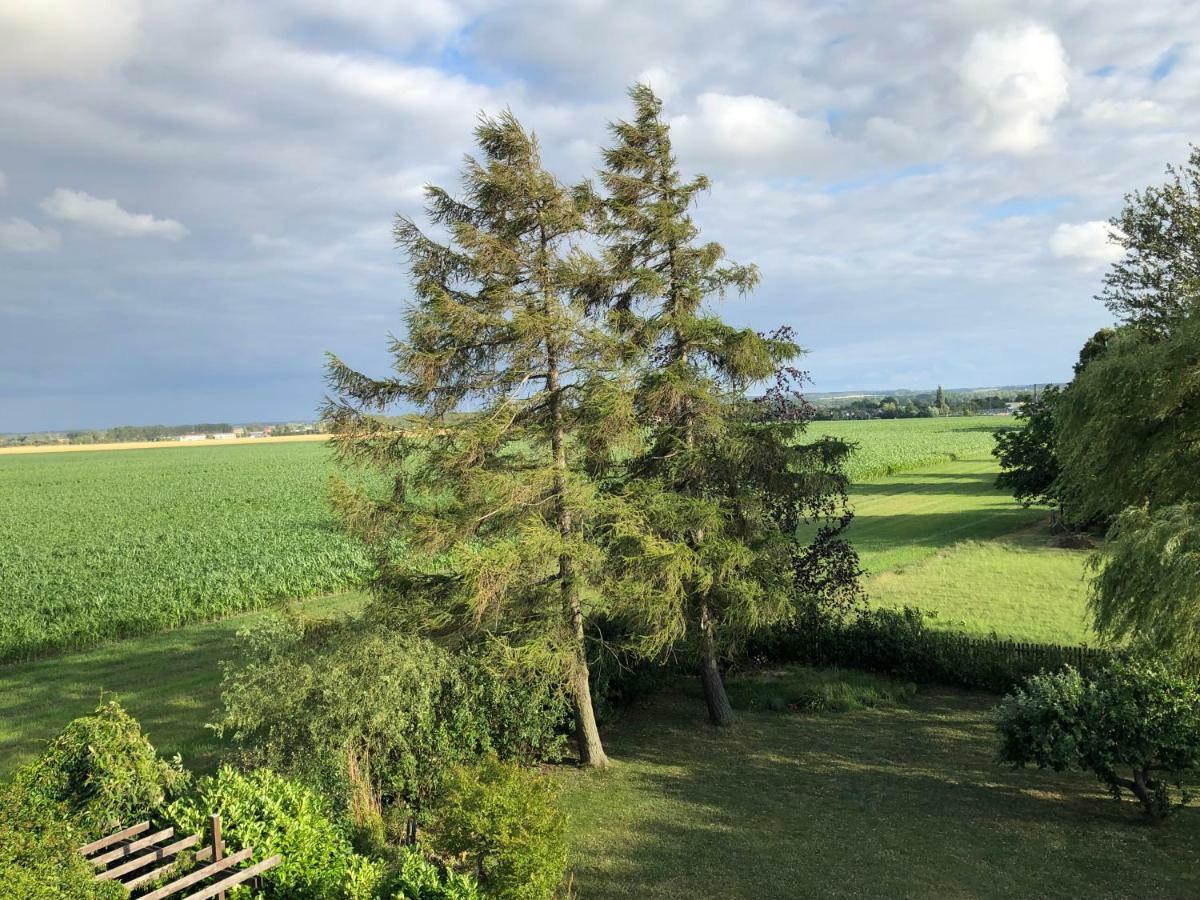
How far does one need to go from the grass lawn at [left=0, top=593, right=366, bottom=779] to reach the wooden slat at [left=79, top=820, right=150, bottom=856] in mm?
5123

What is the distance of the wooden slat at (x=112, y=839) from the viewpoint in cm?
764

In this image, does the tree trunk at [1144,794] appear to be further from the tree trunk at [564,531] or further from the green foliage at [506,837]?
the green foliage at [506,837]

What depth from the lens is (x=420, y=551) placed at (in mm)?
12312

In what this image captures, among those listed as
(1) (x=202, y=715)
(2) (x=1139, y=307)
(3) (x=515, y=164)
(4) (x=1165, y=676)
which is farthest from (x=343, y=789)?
(2) (x=1139, y=307)

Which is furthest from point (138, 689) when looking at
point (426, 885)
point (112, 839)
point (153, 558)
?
point (153, 558)

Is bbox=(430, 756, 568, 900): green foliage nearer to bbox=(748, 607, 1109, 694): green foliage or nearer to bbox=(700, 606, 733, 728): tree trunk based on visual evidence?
bbox=(700, 606, 733, 728): tree trunk

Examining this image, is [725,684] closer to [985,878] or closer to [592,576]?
[592,576]

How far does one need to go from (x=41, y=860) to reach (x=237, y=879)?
183cm

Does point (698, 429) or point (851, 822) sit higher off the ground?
point (698, 429)

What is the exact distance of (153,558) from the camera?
35688 millimetres

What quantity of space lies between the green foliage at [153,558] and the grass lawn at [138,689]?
55.9 inches

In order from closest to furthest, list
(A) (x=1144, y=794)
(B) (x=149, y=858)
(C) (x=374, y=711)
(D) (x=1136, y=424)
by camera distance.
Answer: (B) (x=149, y=858), (C) (x=374, y=711), (A) (x=1144, y=794), (D) (x=1136, y=424)

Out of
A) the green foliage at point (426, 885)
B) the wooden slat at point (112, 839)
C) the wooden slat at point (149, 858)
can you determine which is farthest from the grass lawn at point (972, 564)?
the wooden slat at point (112, 839)

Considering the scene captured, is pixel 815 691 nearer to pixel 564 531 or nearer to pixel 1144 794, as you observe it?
pixel 1144 794
